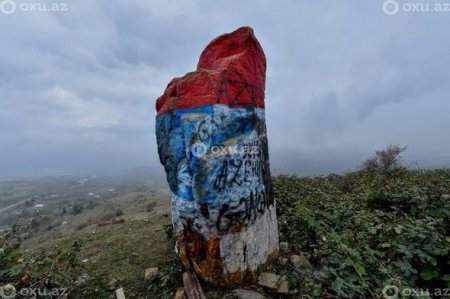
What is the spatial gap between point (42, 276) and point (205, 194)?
2.85m

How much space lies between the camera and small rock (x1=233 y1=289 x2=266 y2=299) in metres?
3.49

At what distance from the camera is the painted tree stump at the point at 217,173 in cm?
367

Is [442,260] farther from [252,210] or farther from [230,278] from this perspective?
[230,278]

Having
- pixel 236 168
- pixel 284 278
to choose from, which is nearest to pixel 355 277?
pixel 284 278

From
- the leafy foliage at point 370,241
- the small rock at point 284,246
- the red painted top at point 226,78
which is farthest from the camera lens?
the small rock at point 284,246

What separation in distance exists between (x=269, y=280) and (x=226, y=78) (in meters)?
3.18

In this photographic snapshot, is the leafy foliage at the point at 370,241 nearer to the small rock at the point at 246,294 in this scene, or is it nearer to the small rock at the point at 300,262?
the small rock at the point at 300,262

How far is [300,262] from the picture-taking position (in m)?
4.18

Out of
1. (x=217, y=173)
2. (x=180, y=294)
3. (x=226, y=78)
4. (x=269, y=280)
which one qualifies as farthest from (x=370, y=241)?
(x=226, y=78)

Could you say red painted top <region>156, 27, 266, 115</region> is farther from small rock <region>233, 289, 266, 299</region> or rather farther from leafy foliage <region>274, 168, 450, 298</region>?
small rock <region>233, 289, 266, 299</region>

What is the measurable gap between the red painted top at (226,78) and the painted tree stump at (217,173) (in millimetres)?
16

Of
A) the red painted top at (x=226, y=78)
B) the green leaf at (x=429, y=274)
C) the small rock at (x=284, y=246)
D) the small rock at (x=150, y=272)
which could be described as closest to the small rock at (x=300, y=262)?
the small rock at (x=284, y=246)

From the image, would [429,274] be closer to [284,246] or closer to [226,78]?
[284,246]

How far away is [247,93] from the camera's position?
4188 mm
